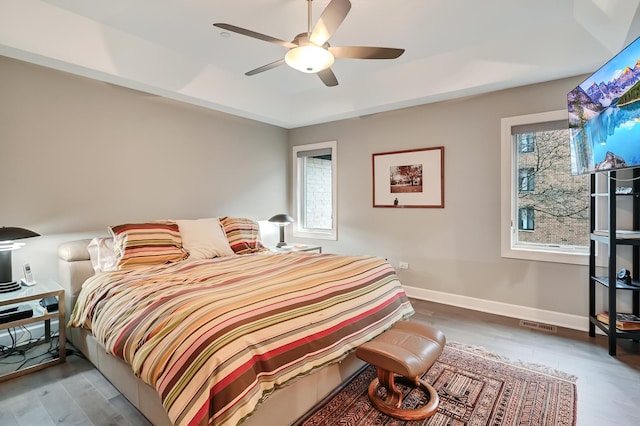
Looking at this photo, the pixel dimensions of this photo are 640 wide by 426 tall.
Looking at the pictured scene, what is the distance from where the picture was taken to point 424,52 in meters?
3.58

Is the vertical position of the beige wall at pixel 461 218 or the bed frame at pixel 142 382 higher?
the beige wall at pixel 461 218

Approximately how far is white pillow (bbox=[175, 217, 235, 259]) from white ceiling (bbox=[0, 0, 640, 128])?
1.51 metres

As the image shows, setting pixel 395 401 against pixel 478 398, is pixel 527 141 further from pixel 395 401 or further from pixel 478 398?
pixel 395 401

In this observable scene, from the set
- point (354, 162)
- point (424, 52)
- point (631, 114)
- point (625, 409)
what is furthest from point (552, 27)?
point (625, 409)

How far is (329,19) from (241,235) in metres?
2.43

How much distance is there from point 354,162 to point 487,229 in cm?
199

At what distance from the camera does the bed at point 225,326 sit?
4.83ft

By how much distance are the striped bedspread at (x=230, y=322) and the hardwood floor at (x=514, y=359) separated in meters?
0.38

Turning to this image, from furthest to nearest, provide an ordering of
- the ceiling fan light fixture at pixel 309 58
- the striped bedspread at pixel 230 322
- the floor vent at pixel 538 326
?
1. the floor vent at pixel 538 326
2. the ceiling fan light fixture at pixel 309 58
3. the striped bedspread at pixel 230 322

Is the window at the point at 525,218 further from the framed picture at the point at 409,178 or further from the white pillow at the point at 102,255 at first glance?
the white pillow at the point at 102,255

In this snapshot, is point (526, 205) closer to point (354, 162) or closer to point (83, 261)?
point (354, 162)

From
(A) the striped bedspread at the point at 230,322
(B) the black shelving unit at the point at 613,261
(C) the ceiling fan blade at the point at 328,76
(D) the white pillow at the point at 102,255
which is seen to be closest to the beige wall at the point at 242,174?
(B) the black shelving unit at the point at 613,261

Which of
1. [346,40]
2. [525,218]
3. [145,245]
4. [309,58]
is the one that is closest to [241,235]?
[145,245]

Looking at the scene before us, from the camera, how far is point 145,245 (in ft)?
9.51
